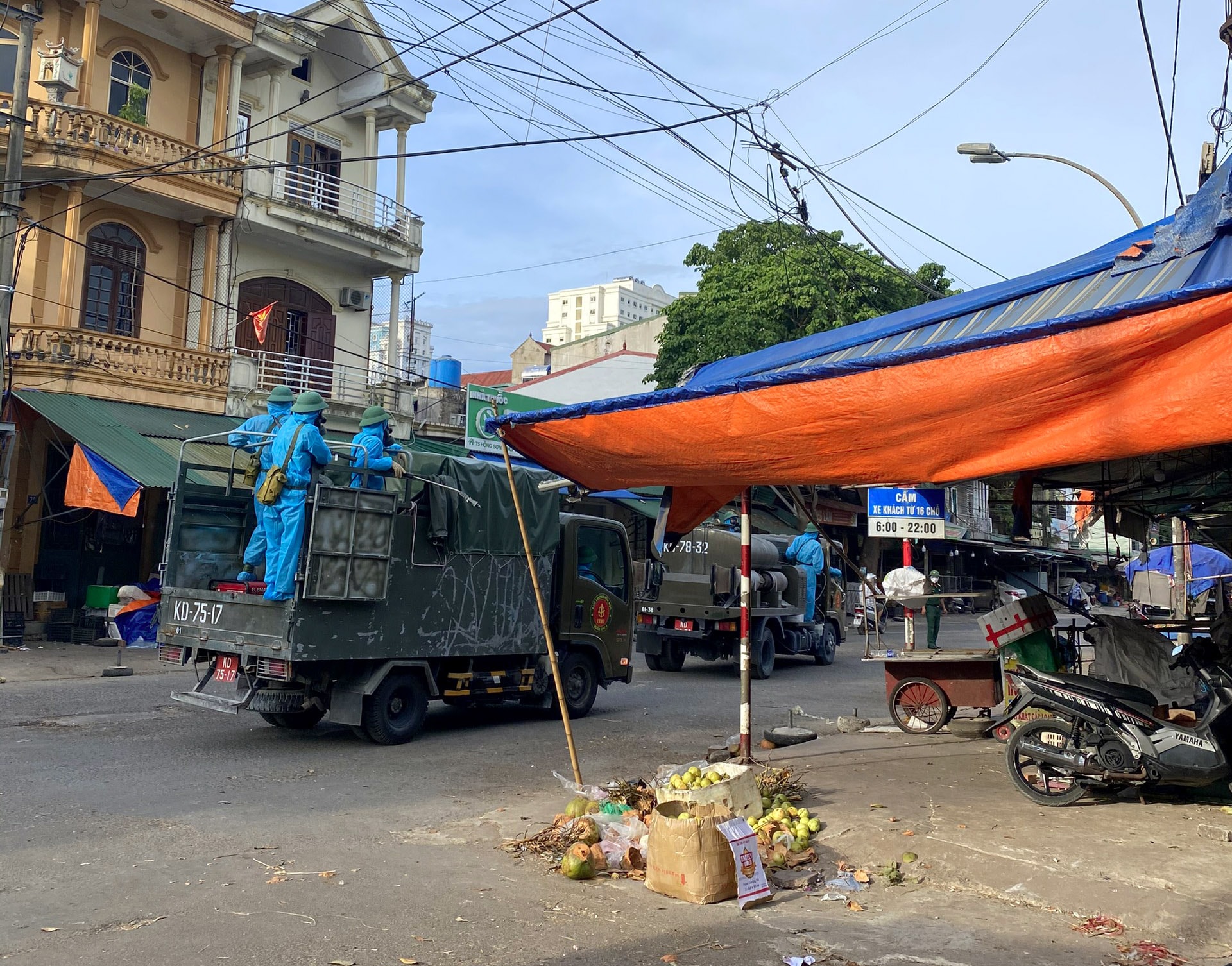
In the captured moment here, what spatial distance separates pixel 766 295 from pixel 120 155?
16889mm

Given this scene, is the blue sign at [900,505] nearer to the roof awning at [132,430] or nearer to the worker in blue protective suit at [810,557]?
the worker in blue protective suit at [810,557]

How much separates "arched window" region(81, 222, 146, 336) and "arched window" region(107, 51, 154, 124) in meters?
2.13

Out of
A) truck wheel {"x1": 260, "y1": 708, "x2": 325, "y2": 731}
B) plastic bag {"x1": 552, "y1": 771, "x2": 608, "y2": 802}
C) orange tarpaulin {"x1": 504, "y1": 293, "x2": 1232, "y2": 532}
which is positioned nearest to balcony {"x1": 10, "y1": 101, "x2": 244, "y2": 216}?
truck wheel {"x1": 260, "y1": 708, "x2": 325, "y2": 731}

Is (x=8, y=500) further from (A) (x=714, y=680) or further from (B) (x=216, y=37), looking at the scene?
(A) (x=714, y=680)

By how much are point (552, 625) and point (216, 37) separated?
1526 centimetres

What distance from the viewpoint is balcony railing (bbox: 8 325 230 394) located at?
1683 centimetres

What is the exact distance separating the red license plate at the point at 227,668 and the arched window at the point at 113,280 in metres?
11.4

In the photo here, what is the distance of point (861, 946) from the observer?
4.50 metres

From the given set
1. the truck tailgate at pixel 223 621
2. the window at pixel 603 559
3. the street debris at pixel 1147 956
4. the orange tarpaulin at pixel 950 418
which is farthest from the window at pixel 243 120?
the street debris at pixel 1147 956

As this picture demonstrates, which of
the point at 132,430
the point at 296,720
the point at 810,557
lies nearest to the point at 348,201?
the point at 132,430

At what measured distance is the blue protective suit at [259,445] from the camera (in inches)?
348

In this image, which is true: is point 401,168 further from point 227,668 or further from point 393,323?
point 227,668

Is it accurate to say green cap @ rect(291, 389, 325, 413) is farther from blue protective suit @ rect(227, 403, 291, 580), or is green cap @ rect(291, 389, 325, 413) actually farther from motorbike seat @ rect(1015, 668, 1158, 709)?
motorbike seat @ rect(1015, 668, 1158, 709)

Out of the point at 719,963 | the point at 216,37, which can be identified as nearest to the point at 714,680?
the point at 719,963
